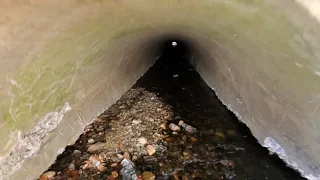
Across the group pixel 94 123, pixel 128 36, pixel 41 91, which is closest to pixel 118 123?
pixel 94 123

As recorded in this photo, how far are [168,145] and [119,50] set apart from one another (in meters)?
1.00

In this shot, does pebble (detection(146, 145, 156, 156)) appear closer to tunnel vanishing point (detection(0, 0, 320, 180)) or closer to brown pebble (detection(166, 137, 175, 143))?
brown pebble (detection(166, 137, 175, 143))

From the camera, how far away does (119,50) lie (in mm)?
3488

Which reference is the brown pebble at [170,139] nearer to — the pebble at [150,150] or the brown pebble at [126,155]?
the pebble at [150,150]

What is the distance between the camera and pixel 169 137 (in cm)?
333

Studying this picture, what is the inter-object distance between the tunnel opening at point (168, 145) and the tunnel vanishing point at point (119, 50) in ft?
0.42

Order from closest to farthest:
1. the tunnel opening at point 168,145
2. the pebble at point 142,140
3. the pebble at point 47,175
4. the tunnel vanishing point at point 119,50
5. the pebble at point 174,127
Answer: the tunnel vanishing point at point 119,50 < the pebble at point 47,175 < the tunnel opening at point 168,145 < the pebble at point 142,140 < the pebble at point 174,127

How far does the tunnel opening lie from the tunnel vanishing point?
0.13 meters

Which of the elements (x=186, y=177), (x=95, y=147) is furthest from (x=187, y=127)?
(x=95, y=147)

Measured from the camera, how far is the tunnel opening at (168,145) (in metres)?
2.87

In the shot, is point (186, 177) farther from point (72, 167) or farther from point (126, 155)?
point (72, 167)

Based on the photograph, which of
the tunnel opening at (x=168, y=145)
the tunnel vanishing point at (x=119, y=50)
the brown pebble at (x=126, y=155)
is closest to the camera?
the tunnel vanishing point at (x=119, y=50)

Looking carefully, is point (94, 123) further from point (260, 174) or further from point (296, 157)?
point (296, 157)

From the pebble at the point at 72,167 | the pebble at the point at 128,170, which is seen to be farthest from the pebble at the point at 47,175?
the pebble at the point at 128,170
